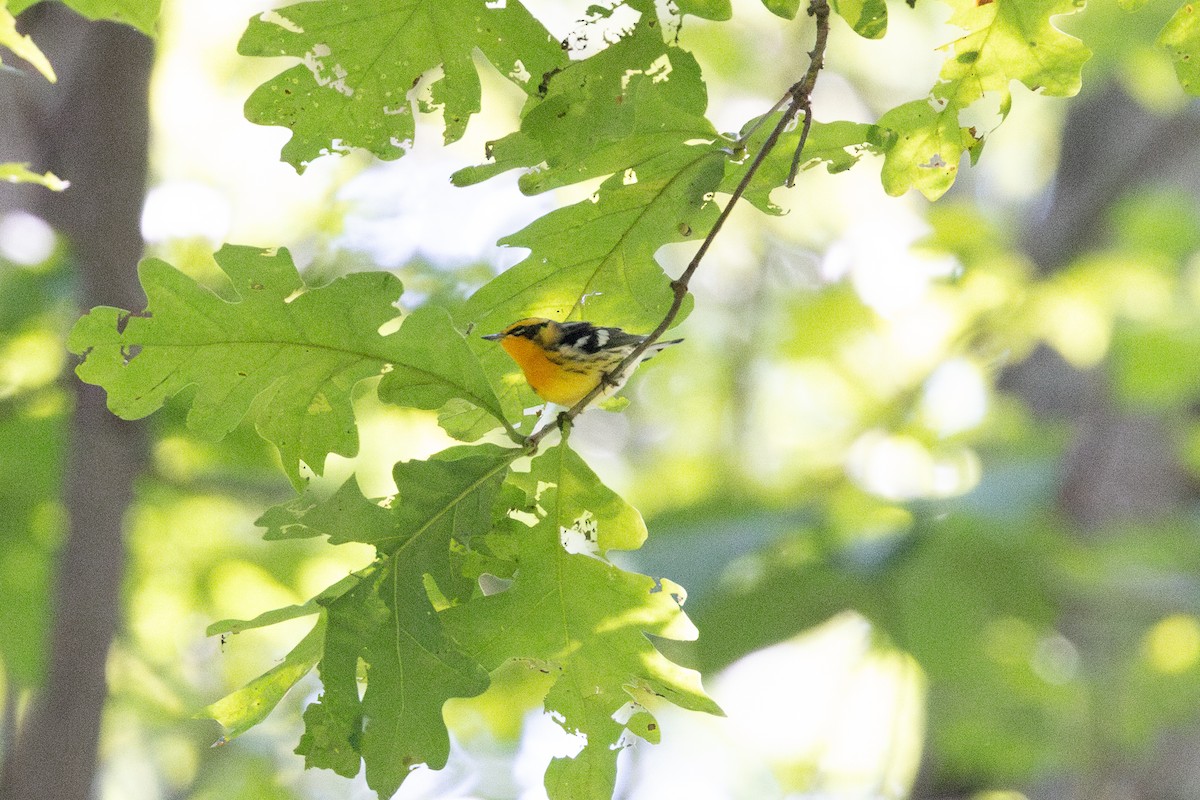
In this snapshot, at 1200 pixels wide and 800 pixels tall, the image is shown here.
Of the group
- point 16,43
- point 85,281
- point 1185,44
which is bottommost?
point 85,281

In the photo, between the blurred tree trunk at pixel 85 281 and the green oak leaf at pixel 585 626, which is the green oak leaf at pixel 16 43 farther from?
the blurred tree trunk at pixel 85 281

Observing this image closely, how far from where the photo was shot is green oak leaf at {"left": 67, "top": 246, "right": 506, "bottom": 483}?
1913 mm

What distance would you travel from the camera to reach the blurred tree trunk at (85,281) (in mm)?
4566

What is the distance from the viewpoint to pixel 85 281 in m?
4.60

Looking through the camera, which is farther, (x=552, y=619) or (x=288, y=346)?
(x=552, y=619)

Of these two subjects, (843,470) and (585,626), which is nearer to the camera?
(585,626)

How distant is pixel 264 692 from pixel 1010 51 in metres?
1.84

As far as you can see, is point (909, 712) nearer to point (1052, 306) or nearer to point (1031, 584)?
point (1031, 584)

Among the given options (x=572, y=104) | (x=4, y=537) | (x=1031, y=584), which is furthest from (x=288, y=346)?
(x=1031, y=584)

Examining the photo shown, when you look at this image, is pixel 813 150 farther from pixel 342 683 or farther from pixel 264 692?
pixel 264 692

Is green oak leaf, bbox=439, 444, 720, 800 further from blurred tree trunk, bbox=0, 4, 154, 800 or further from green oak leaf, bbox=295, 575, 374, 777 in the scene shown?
blurred tree trunk, bbox=0, 4, 154, 800

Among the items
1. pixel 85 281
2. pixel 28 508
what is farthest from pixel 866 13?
pixel 28 508

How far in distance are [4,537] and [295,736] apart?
360cm

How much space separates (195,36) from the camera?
8.79 meters
